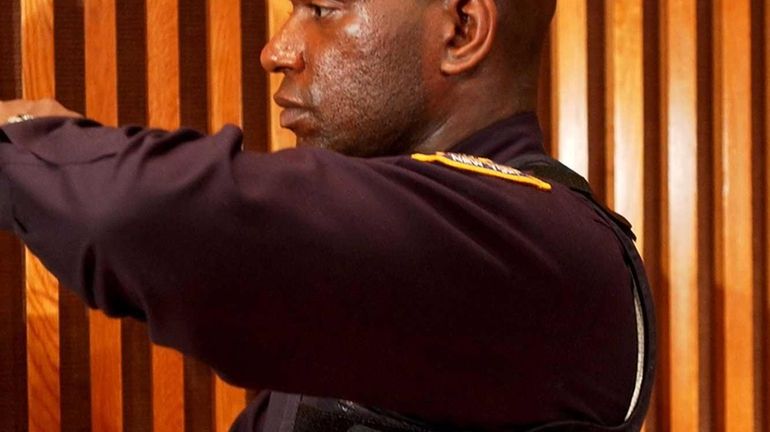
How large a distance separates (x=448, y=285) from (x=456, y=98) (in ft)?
1.15

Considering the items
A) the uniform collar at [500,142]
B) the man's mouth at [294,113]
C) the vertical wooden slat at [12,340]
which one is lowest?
the vertical wooden slat at [12,340]

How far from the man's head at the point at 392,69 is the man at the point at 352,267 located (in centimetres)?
14

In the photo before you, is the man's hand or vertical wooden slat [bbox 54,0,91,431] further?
vertical wooden slat [bbox 54,0,91,431]

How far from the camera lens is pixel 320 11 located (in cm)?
98

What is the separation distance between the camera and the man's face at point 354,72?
958mm

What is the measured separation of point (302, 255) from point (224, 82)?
1.24 metres

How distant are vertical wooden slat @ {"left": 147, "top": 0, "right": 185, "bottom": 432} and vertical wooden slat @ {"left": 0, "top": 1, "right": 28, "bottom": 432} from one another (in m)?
0.22

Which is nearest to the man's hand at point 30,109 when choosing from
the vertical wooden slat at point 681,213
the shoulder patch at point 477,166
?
the shoulder patch at point 477,166

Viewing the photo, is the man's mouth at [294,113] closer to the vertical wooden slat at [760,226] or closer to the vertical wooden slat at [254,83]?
the vertical wooden slat at [254,83]

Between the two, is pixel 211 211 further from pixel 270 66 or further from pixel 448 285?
pixel 270 66

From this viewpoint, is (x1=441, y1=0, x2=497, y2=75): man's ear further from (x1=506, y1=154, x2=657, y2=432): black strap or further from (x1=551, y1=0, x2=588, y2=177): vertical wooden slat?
(x1=551, y1=0, x2=588, y2=177): vertical wooden slat

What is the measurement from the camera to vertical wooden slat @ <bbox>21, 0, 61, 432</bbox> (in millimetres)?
1728

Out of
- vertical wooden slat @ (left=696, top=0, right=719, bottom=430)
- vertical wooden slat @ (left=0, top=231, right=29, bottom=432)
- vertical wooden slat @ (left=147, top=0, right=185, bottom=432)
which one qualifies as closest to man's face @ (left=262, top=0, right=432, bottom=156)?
vertical wooden slat @ (left=147, top=0, right=185, bottom=432)

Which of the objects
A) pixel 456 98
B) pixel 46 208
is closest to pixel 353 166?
pixel 46 208
